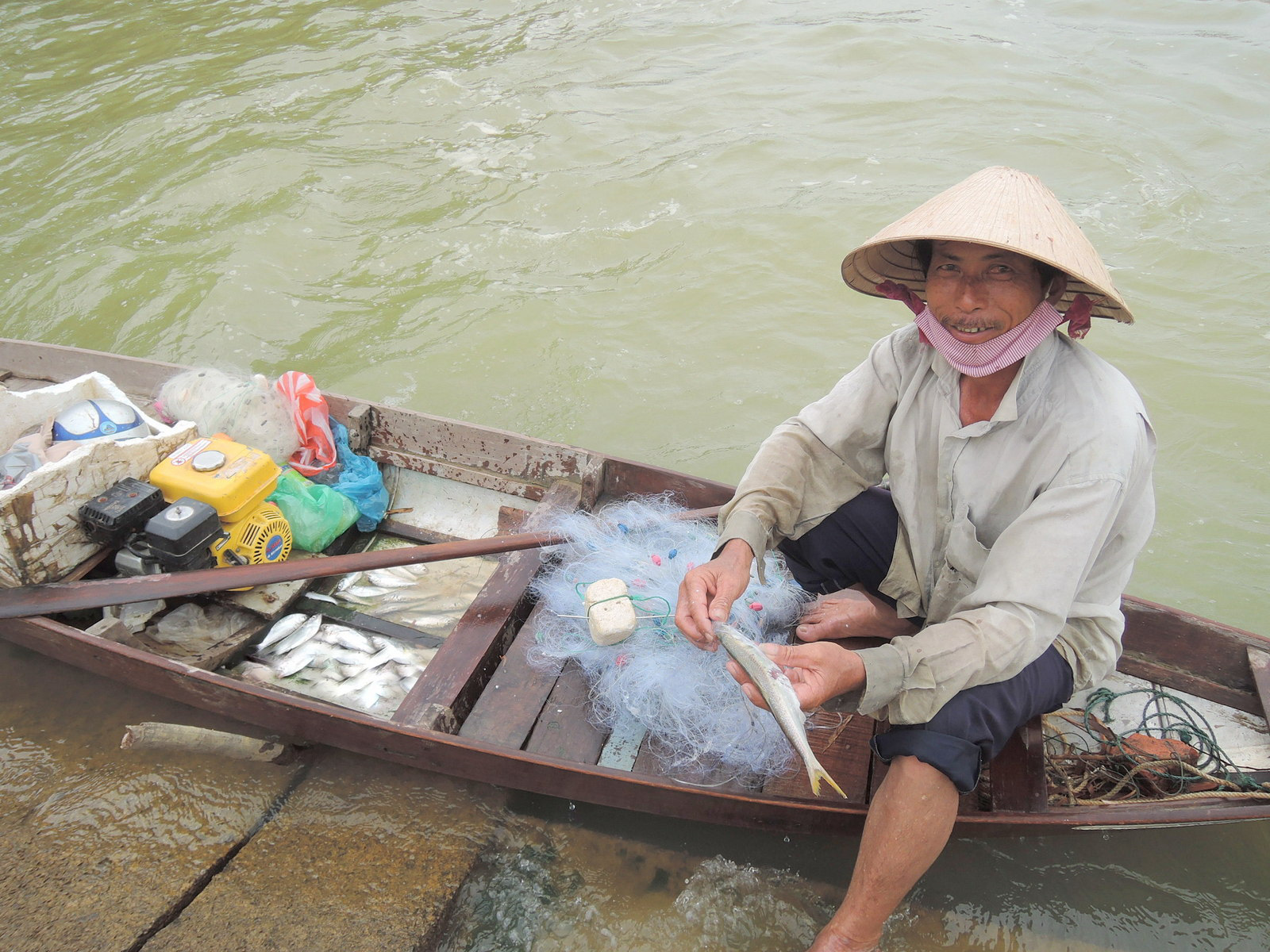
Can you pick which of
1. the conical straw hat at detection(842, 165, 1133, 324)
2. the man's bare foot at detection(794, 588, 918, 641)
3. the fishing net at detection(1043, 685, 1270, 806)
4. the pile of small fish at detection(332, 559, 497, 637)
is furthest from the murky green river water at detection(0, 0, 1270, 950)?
the conical straw hat at detection(842, 165, 1133, 324)

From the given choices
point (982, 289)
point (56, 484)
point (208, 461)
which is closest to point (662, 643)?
point (982, 289)

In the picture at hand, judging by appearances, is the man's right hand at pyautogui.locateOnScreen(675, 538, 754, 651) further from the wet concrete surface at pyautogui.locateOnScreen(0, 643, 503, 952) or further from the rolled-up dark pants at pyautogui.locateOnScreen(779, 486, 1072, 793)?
the wet concrete surface at pyautogui.locateOnScreen(0, 643, 503, 952)

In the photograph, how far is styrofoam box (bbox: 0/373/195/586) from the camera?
3395mm

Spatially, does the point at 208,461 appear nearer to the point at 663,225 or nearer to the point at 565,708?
the point at 565,708

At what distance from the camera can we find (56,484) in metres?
3.48

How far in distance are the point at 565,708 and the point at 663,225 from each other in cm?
667

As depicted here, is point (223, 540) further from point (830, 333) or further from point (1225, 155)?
point (1225, 155)

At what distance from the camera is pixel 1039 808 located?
293 cm

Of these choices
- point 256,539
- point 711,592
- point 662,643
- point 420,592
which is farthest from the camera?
point 420,592

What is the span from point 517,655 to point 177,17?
1422 centimetres

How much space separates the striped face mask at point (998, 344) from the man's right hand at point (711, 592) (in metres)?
0.95

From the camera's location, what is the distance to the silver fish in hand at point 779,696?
220cm

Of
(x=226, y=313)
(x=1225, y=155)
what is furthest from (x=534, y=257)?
(x=1225, y=155)

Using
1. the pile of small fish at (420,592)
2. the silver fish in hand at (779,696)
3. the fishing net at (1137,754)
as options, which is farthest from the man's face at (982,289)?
the pile of small fish at (420,592)
